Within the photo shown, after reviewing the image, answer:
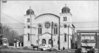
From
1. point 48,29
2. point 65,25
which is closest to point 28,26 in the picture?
point 48,29

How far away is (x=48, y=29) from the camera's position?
55781 millimetres

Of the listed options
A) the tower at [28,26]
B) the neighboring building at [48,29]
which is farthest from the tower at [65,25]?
the tower at [28,26]

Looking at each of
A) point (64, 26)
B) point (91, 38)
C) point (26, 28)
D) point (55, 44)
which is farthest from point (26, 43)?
point (91, 38)

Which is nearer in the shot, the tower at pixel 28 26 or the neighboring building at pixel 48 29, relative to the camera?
the neighboring building at pixel 48 29

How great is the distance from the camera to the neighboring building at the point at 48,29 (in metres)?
54.6

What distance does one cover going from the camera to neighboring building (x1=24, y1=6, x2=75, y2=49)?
54.6 metres

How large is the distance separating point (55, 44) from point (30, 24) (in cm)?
1051

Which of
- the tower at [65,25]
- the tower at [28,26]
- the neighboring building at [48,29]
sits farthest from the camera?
the tower at [28,26]

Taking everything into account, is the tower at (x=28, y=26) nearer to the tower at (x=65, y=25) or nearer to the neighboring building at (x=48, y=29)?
the neighboring building at (x=48, y=29)

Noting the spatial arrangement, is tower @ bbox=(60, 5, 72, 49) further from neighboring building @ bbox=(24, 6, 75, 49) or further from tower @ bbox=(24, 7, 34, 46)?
tower @ bbox=(24, 7, 34, 46)

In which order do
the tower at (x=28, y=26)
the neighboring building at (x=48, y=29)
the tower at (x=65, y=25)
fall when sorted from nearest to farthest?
the tower at (x=65, y=25) < the neighboring building at (x=48, y=29) < the tower at (x=28, y=26)

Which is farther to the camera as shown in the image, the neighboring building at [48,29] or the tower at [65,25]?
the neighboring building at [48,29]

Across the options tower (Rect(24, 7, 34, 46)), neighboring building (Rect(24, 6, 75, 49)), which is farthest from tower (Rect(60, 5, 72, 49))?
tower (Rect(24, 7, 34, 46))

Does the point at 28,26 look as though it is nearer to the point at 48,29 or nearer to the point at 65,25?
the point at 48,29
